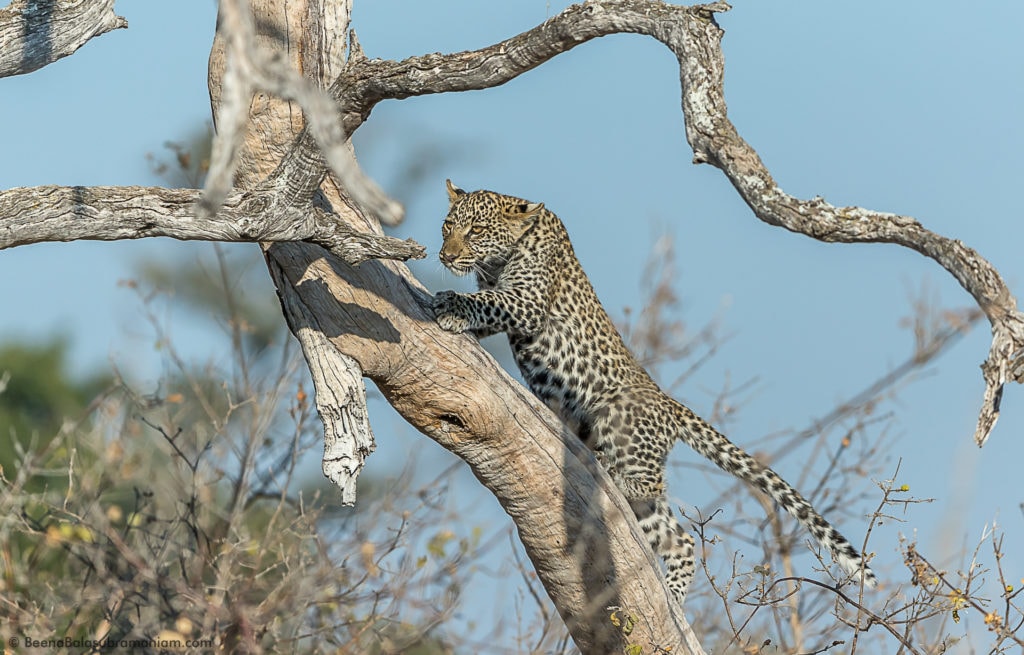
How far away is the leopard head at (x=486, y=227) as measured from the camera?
778 centimetres

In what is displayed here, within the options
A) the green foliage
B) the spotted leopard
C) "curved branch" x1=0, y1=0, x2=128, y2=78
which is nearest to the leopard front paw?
the spotted leopard

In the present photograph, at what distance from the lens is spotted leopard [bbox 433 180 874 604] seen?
7336 millimetres

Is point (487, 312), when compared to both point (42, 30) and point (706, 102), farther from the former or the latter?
point (42, 30)

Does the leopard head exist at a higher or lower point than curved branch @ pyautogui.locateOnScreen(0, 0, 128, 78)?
higher

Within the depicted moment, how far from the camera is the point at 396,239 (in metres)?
5.78

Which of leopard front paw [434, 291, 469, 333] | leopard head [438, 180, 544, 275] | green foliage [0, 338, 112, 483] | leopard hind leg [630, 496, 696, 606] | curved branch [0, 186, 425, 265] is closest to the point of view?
curved branch [0, 186, 425, 265]

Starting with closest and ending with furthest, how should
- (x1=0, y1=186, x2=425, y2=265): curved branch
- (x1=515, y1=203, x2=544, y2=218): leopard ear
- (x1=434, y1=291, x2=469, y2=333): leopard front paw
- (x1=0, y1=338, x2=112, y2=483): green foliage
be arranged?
1. (x1=0, y1=186, x2=425, y2=265): curved branch
2. (x1=434, y1=291, x2=469, y2=333): leopard front paw
3. (x1=515, y1=203, x2=544, y2=218): leopard ear
4. (x1=0, y1=338, x2=112, y2=483): green foliage

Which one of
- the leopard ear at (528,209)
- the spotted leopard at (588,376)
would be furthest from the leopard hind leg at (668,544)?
the leopard ear at (528,209)

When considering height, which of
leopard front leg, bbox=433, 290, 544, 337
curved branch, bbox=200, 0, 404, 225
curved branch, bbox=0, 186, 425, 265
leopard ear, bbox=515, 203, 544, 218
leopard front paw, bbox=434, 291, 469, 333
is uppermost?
leopard ear, bbox=515, 203, 544, 218

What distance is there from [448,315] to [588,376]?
1211 mm

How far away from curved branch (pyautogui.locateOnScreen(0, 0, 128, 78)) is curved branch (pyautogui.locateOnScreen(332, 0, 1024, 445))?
1346 millimetres

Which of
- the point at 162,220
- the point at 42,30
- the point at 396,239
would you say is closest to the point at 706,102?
the point at 396,239

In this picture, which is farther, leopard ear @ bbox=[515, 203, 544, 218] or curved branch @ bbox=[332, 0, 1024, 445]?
leopard ear @ bbox=[515, 203, 544, 218]

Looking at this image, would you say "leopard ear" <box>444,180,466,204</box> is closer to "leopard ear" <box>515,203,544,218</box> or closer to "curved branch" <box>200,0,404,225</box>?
"leopard ear" <box>515,203,544,218</box>
